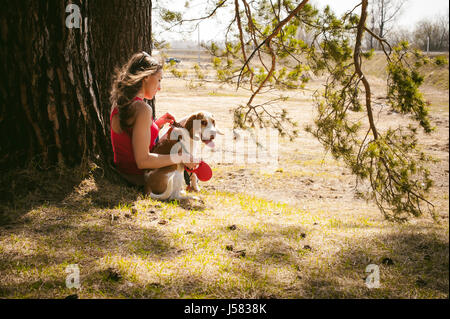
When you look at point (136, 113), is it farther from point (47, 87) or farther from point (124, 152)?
point (47, 87)

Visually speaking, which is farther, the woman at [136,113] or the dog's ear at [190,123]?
the dog's ear at [190,123]

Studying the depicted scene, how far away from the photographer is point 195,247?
117 inches

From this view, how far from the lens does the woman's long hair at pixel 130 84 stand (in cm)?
379

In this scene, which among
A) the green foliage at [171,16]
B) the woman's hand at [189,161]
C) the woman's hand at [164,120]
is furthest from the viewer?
the green foliage at [171,16]

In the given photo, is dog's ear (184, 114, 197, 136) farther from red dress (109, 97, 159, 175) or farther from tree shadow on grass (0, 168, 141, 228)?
tree shadow on grass (0, 168, 141, 228)

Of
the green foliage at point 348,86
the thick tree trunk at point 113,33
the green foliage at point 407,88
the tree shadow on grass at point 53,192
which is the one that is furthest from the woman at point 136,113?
the green foliage at point 407,88

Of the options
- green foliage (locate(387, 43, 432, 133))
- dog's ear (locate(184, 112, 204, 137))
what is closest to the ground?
dog's ear (locate(184, 112, 204, 137))

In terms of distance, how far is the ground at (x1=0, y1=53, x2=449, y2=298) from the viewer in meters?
2.38

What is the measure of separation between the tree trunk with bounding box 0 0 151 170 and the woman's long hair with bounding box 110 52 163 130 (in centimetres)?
26

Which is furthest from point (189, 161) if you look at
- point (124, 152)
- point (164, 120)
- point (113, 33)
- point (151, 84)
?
point (113, 33)

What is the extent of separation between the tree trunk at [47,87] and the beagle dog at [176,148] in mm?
672

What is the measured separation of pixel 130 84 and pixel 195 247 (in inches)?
71.7

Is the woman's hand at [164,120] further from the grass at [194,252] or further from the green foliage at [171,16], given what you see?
the green foliage at [171,16]

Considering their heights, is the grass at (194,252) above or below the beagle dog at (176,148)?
below
